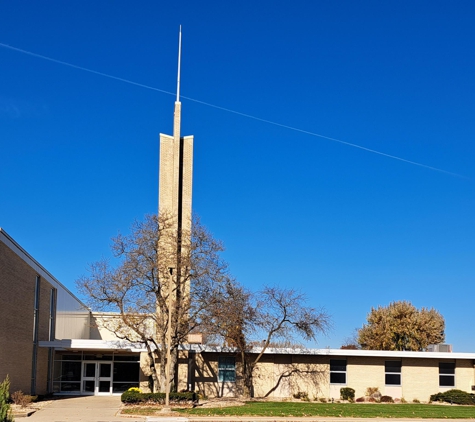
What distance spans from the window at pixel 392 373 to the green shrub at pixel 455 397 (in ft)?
8.45

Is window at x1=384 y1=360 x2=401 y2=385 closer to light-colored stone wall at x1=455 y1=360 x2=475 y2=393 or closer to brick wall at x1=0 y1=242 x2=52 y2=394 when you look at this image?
light-colored stone wall at x1=455 y1=360 x2=475 y2=393

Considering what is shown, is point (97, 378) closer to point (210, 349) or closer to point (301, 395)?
point (210, 349)

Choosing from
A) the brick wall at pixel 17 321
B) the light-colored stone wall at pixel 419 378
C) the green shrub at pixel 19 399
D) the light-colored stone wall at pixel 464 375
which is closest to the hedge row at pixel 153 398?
the green shrub at pixel 19 399

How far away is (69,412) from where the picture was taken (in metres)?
30.9

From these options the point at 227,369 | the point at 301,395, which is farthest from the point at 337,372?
the point at 227,369

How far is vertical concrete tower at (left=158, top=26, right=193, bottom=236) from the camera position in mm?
47750

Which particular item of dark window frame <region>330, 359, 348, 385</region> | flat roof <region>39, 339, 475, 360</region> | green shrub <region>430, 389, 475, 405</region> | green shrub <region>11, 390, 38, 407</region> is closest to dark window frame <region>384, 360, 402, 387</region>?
flat roof <region>39, 339, 475, 360</region>

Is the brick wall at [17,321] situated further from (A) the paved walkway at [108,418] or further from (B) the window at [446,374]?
(B) the window at [446,374]

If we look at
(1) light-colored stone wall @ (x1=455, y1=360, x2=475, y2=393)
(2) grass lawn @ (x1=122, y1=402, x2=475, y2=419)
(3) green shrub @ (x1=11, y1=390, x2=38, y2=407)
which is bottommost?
(2) grass lawn @ (x1=122, y1=402, x2=475, y2=419)

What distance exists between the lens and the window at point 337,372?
43.1m

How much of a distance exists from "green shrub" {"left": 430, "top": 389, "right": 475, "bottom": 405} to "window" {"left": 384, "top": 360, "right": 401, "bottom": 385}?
8.45ft

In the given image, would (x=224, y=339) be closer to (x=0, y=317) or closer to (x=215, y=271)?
(x=215, y=271)

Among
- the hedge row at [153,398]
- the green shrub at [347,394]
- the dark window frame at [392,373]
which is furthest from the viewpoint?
the dark window frame at [392,373]

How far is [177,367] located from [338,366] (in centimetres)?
1064
